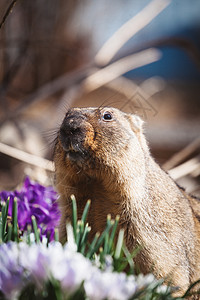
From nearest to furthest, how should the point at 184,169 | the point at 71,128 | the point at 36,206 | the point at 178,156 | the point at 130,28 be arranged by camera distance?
the point at 71,128
the point at 36,206
the point at 184,169
the point at 130,28
the point at 178,156

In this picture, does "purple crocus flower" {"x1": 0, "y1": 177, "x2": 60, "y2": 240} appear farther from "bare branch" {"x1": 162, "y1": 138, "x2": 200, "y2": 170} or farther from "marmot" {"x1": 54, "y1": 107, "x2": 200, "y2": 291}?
"bare branch" {"x1": 162, "y1": 138, "x2": 200, "y2": 170}

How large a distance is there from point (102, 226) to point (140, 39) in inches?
91.4

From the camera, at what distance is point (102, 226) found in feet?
4.31

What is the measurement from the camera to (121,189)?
1.28 meters

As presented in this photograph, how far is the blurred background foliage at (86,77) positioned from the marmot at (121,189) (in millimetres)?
530

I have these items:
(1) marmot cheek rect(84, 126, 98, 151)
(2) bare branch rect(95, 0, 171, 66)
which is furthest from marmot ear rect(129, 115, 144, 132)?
(2) bare branch rect(95, 0, 171, 66)

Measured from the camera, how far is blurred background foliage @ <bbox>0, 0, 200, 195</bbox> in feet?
8.85

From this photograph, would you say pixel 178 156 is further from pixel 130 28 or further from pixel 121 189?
pixel 121 189

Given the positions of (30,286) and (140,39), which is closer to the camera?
(30,286)

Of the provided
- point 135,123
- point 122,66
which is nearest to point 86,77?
point 122,66

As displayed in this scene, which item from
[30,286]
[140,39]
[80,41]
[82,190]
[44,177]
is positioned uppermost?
[80,41]

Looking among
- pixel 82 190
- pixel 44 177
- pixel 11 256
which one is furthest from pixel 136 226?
pixel 44 177

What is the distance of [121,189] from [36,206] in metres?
0.40

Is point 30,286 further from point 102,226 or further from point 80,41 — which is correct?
point 80,41
